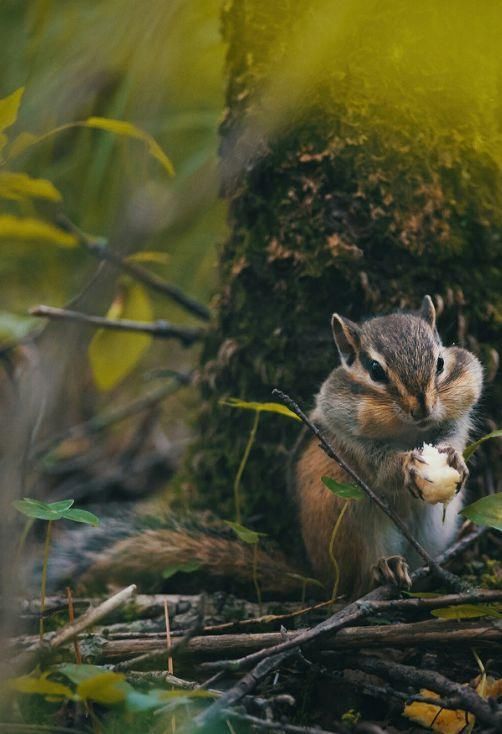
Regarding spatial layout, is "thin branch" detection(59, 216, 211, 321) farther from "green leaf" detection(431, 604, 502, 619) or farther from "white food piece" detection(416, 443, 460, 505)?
"green leaf" detection(431, 604, 502, 619)

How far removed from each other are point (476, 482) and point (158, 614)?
1.15 metres

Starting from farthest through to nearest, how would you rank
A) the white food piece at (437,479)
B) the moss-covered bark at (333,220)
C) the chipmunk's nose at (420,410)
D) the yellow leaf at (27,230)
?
the moss-covered bark at (333,220) → the yellow leaf at (27,230) → the chipmunk's nose at (420,410) → the white food piece at (437,479)

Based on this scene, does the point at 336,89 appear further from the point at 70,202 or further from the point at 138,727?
the point at 138,727

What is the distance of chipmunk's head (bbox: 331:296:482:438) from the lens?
205 cm

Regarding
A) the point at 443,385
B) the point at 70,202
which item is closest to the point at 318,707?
the point at 443,385

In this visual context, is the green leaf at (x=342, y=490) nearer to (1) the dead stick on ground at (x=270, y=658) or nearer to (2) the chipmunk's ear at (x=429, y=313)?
(1) the dead stick on ground at (x=270, y=658)

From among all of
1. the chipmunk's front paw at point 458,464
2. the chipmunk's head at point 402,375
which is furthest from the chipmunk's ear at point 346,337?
the chipmunk's front paw at point 458,464

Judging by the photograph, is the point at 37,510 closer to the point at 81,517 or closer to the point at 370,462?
the point at 81,517

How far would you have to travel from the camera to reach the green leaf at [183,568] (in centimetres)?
245

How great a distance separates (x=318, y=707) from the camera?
73.1 inches

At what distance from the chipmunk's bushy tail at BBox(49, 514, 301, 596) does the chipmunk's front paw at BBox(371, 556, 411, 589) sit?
0.47 meters

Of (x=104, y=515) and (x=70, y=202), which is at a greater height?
(x=70, y=202)

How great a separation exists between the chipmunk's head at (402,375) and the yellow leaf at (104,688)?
1.00 m

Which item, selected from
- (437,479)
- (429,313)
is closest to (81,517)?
(437,479)
